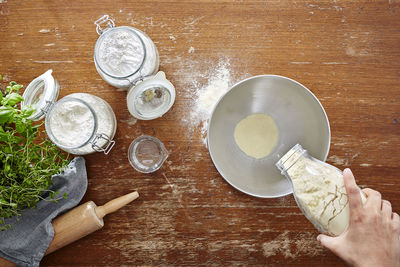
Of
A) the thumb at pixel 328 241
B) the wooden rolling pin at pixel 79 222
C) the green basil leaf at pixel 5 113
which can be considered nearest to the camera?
the green basil leaf at pixel 5 113

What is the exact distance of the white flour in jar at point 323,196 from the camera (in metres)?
0.70

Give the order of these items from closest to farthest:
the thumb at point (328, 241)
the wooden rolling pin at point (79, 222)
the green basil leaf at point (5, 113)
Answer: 1. the green basil leaf at point (5, 113)
2. the thumb at point (328, 241)
3. the wooden rolling pin at point (79, 222)

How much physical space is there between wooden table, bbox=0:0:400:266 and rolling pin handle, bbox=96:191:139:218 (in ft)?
0.13

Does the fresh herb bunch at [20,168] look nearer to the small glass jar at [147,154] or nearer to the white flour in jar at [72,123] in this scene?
the white flour in jar at [72,123]

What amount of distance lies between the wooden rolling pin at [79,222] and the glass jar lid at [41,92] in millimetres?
295

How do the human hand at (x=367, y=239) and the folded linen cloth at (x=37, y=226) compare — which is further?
the folded linen cloth at (x=37, y=226)

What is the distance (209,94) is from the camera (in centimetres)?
89

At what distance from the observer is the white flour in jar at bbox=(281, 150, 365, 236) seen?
699 mm

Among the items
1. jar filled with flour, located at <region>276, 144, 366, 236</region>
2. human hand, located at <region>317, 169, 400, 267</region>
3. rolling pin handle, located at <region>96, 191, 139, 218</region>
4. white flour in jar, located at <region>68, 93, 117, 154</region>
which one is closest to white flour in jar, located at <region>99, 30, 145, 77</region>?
white flour in jar, located at <region>68, 93, 117, 154</region>

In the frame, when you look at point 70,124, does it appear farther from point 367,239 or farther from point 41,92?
point 367,239

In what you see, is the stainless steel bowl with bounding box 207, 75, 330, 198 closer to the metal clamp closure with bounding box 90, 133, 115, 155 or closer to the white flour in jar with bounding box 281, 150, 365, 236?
the white flour in jar with bounding box 281, 150, 365, 236

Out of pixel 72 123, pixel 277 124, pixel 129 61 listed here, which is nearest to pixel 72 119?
pixel 72 123

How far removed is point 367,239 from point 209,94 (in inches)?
23.0

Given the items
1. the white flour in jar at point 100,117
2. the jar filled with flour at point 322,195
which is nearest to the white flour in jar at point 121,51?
the white flour in jar at point 100,117
